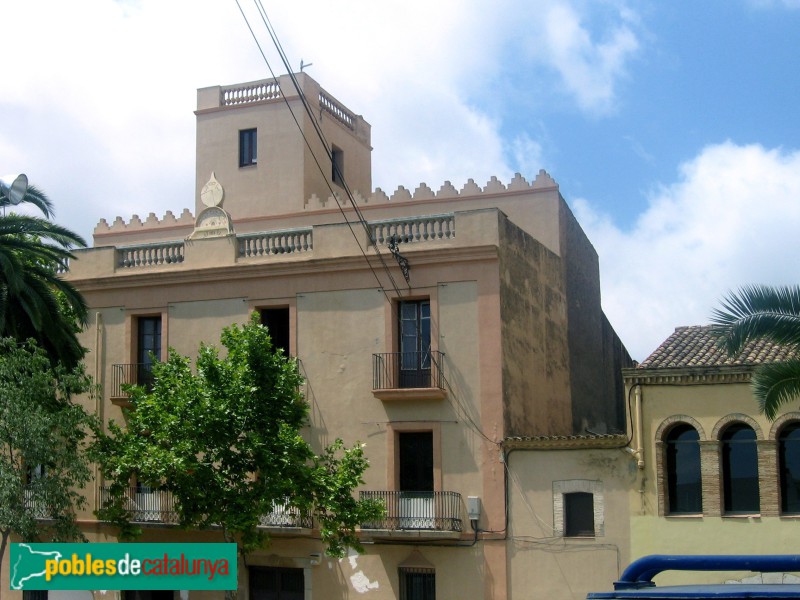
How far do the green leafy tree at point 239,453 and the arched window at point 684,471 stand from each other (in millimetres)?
5876

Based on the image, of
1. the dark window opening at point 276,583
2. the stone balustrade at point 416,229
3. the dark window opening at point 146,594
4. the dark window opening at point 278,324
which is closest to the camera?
the stone balustrade at point 416,229

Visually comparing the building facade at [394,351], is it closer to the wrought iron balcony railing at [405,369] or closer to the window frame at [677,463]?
the wrought iron balcony railing at [405,369]

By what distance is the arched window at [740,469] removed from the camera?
70.5 ft

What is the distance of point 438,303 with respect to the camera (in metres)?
24.4

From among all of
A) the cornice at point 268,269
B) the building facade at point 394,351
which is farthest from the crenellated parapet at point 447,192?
the cornice at point 268,269

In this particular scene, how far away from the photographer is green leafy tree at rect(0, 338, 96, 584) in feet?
70.3

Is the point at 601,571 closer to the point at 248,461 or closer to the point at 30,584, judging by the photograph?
the point at 248,461

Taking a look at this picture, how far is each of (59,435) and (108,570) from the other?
4.50 meters

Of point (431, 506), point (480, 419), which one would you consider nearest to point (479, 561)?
point (431, 506)

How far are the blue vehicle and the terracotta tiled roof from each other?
16009 millimetres

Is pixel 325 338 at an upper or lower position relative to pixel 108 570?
upper

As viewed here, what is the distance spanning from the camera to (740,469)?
71.1 ft

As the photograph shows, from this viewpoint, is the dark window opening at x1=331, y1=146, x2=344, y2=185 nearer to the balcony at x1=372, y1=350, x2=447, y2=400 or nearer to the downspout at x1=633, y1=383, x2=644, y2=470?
the balcony at x1=372, y1=350, x2=447, y2=400

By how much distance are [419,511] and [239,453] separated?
4251mm
